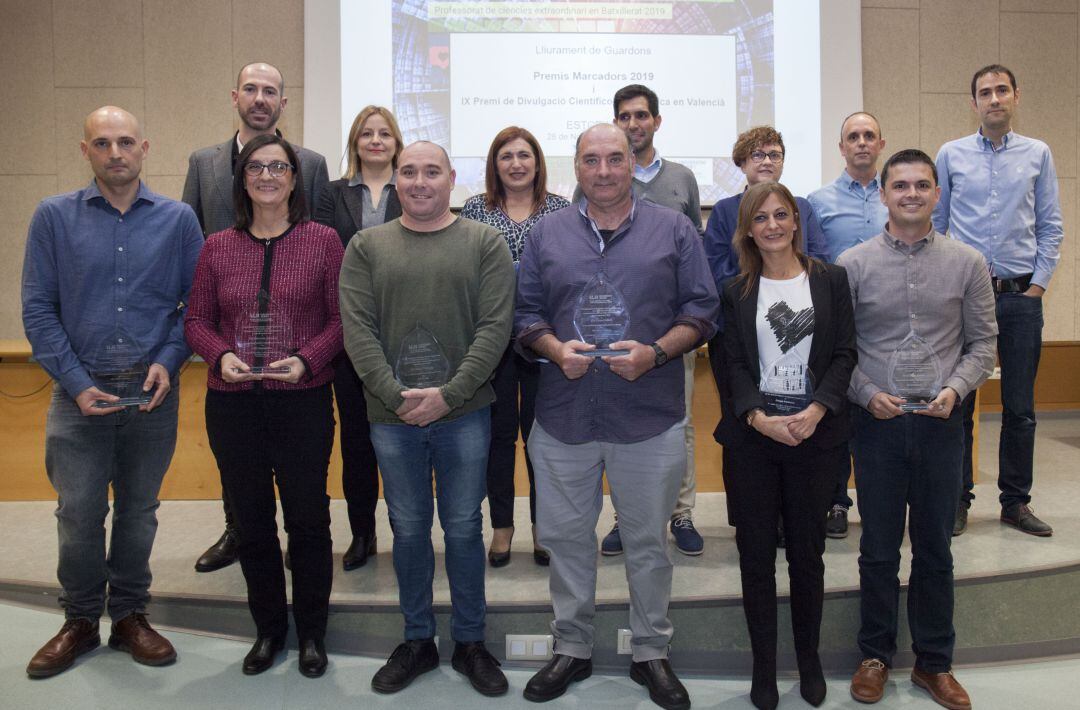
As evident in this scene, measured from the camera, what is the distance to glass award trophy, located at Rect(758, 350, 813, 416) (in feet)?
7.37

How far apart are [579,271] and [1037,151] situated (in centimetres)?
216

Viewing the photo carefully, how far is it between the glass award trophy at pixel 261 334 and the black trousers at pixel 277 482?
4.1 inches

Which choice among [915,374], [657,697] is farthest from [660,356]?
[657,697]

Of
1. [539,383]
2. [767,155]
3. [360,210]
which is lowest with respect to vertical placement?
[539,383]

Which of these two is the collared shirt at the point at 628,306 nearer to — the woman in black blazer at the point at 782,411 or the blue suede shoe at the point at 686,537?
the woman in black blazer at the point at 782,411

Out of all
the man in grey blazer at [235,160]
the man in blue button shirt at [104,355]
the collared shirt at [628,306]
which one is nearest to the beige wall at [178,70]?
the man in grey blazer at [235,160]

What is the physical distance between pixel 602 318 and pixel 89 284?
161 cm

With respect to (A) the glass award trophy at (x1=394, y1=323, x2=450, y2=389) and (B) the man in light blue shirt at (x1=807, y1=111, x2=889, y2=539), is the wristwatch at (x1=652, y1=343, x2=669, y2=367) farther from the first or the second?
(B) the man in light blue shirt at (x1=807, y1=111, x2=889, y2=539)

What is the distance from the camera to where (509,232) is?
2816mm

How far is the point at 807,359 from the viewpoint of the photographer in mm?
2262

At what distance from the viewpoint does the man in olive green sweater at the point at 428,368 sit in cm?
231

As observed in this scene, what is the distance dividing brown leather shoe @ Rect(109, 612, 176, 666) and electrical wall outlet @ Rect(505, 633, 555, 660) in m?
1.10

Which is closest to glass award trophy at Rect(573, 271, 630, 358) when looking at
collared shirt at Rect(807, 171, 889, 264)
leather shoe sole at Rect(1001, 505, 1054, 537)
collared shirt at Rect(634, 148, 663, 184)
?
collared shirt at Rect(634, 148, 663, 184)

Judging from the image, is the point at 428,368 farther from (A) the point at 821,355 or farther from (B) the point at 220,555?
(B) the point at 220,555
